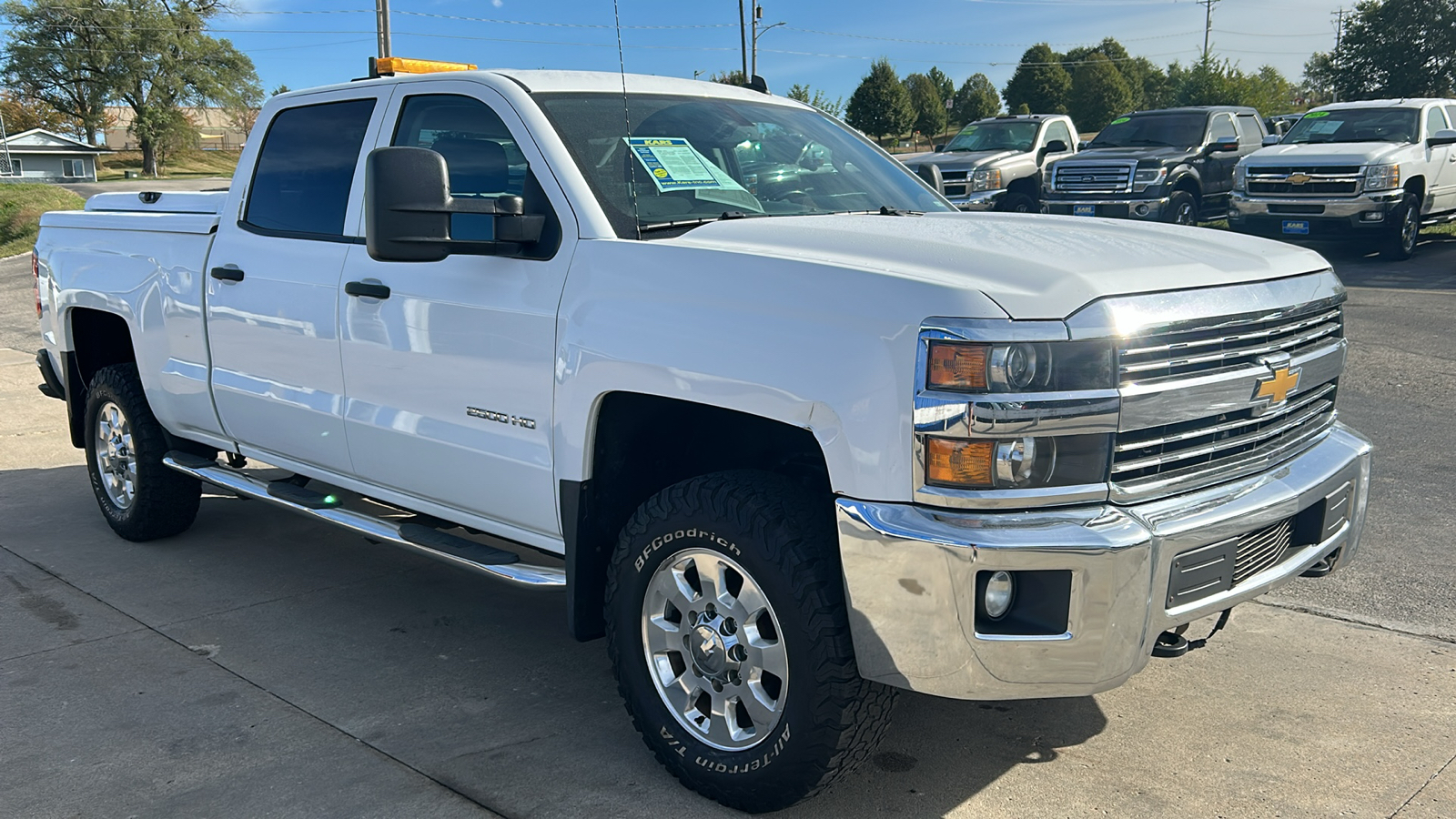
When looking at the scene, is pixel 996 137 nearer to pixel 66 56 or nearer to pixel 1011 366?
pixel 1011 366

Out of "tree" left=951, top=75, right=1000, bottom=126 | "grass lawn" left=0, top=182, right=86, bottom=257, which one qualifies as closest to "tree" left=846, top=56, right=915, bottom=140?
"tree" left=951, top=75, right=1000, bottom=126

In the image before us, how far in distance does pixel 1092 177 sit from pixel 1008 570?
1516 centimetres

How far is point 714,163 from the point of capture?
4.00 m

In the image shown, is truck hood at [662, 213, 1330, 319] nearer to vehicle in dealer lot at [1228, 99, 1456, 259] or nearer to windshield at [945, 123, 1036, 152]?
vehicle in dealer lot at [1228, 99, 1456, 259]

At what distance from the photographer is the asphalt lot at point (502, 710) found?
330 centimetres

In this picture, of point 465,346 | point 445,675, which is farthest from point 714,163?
point 445,675

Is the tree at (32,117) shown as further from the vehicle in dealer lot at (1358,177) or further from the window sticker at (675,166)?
the window sticker at (675,166)

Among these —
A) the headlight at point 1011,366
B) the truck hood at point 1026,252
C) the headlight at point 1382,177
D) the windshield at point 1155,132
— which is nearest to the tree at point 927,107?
the windshield at point 1155,132

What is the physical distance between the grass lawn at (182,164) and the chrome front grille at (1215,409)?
8518cm

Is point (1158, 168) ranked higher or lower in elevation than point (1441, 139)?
lower

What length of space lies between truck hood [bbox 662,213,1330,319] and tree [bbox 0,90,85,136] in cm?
9477

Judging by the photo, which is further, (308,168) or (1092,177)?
(1092,177)

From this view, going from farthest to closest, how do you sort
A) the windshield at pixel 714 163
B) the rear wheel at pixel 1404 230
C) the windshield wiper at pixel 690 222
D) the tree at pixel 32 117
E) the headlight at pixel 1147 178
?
the tree at pixel 32 117, the headlight at pixel 1147 178, the rear wheel at pixel 1404 230, the windshield at pixel 714 163, the windshield wiper at pixel 690 222

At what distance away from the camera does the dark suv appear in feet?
53.9
